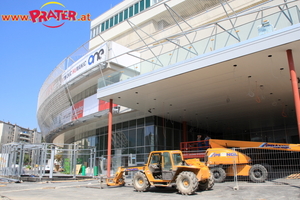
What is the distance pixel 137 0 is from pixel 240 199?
30.7 metres

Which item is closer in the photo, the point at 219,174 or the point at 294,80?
the point at 294,80

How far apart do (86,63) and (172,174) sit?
65.0 ft

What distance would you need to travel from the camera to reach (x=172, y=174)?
1133cm

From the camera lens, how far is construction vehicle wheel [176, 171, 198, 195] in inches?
400

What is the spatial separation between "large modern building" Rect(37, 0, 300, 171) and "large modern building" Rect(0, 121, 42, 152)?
8763cm

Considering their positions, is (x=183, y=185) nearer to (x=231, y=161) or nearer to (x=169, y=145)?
(x=231, y=161)

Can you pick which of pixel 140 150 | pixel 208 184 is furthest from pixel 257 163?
pixel 140 150

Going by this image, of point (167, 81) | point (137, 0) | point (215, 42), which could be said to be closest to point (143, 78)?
point (167, 81)

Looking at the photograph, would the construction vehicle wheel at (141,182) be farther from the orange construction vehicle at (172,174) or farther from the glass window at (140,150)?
the glass window at (140,150)

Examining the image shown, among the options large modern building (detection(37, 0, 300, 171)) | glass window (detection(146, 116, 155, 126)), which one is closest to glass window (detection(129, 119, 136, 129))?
large modern building (detection(37, 0, 300, 171))

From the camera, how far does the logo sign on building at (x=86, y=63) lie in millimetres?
26430

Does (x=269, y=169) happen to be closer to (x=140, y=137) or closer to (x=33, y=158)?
(x=140, y=137)

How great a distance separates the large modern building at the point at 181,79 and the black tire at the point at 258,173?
3210 millimetres

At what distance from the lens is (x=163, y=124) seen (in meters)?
26.6
